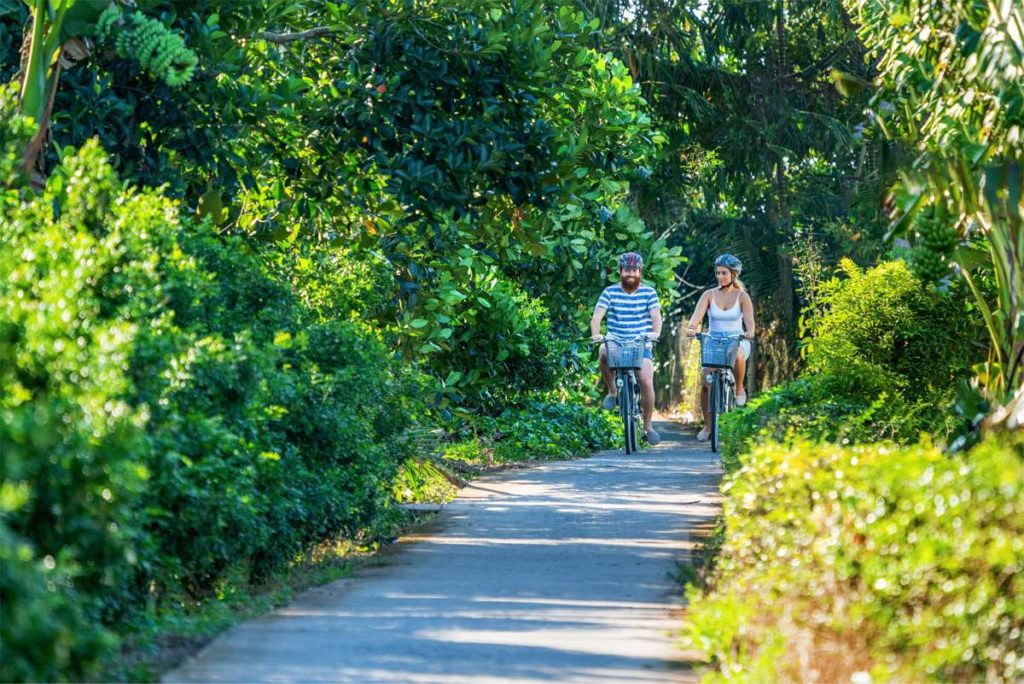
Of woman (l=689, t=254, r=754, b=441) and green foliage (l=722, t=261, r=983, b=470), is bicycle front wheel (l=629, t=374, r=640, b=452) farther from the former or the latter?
green foliage (l=722, t=261, r=983, b=470)

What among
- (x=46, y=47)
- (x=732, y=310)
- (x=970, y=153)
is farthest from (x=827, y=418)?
(x=732, y=310)

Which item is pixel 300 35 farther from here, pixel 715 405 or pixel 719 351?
pixel 715 405

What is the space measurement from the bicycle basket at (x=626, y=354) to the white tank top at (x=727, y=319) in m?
0.87

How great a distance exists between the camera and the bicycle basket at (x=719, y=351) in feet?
57.0

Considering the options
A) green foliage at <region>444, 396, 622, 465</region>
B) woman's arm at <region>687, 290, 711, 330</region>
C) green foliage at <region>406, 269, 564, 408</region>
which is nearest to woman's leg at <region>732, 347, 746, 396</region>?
woman's arm at <region>687, 290, 711, 330</region>

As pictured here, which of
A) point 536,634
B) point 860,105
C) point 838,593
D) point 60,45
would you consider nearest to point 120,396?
point 536,634

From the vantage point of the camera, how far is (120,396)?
6.91m

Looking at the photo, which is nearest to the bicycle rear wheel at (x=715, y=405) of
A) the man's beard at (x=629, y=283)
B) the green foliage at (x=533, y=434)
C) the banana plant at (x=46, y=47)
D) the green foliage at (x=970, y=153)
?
the man's beard at (x=629, y=283)

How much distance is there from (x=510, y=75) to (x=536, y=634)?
6.76m

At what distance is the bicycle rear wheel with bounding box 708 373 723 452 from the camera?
17516mm

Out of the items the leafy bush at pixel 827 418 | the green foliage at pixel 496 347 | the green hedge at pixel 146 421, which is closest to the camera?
the green hedge at pixel 146 421

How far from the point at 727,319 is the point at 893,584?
11479mm

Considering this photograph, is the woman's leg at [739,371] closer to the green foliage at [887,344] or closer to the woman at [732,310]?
the woman at [732,310]

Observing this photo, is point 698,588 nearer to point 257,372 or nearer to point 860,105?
point 257,372
